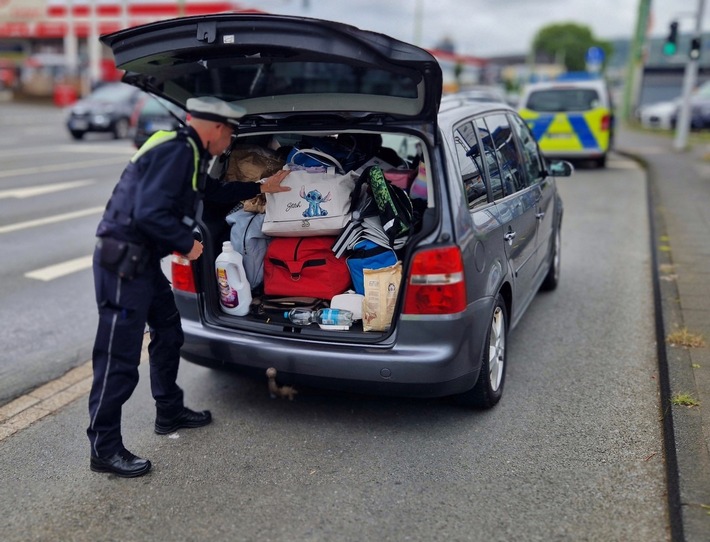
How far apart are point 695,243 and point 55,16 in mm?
56360

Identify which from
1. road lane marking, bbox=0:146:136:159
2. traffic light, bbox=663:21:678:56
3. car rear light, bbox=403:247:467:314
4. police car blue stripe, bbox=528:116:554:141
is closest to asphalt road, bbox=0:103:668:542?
car rear light, bbox=403:247:467:314

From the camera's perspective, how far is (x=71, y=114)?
22078 millimetres

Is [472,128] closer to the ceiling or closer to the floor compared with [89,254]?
closer to the ceiling

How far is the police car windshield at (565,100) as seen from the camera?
15.6 metres

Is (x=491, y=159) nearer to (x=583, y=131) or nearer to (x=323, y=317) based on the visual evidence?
(x=323, y=317)

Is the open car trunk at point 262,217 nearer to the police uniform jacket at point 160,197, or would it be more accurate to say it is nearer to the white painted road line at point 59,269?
the police uniform jacket at point 160,197

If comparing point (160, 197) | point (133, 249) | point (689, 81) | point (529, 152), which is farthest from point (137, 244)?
point (689, 81)

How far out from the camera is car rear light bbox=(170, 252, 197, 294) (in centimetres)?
417

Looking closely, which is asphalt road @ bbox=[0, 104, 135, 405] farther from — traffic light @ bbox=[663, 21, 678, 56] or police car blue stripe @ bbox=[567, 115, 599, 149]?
traffic light @ bbox=[663, 21, 678, 56]

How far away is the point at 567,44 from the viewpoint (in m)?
126

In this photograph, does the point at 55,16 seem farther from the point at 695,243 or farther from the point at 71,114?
the point at 695,243

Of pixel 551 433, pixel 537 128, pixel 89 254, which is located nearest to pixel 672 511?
pixel 551 433

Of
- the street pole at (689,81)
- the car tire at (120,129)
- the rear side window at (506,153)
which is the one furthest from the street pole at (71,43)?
the rear side window at (506,153)

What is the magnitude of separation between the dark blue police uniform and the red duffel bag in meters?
0.87
